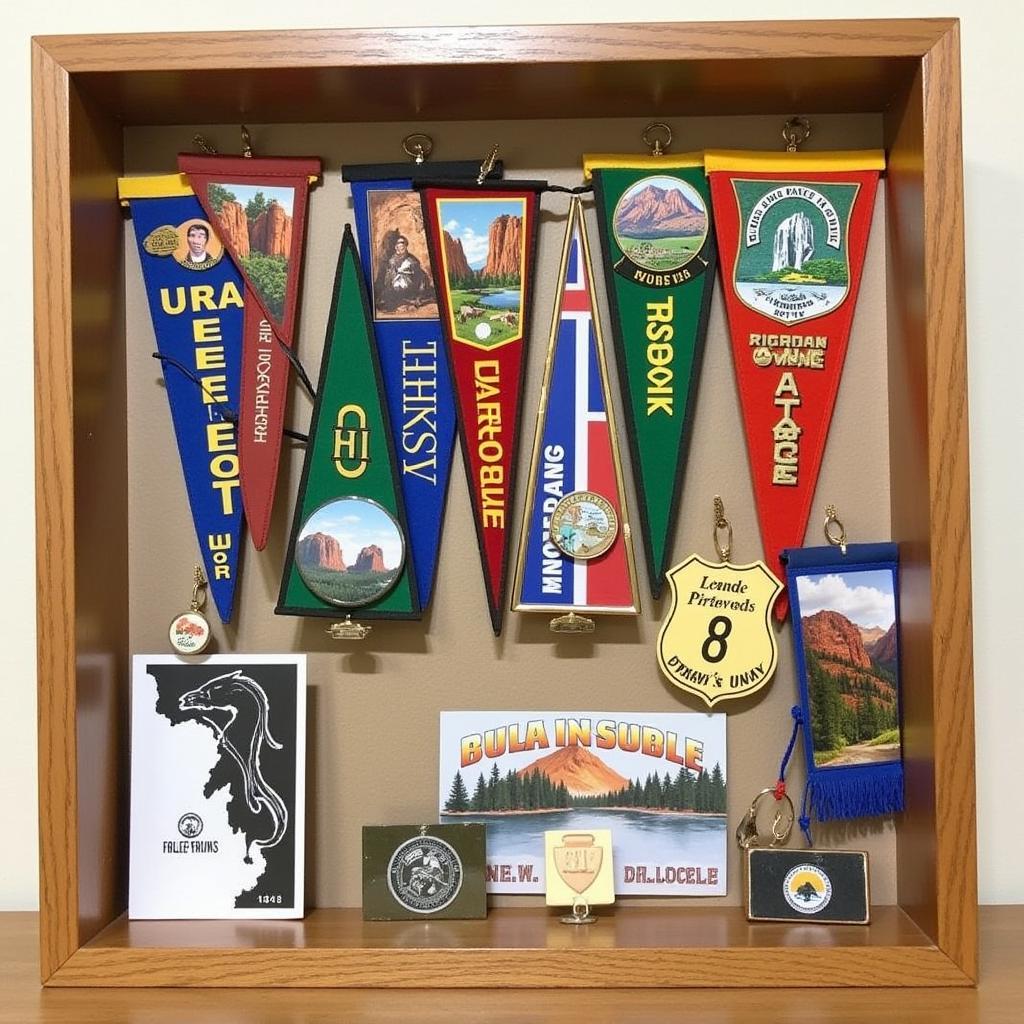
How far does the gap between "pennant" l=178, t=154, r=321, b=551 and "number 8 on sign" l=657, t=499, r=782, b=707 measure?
374 mm

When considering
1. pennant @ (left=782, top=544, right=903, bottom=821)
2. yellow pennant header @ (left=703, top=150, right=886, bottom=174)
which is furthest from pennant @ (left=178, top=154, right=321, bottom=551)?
pennant @ (left=782, top=544, right=903, bottom=821)

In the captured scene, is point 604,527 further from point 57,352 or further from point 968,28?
point 968,28

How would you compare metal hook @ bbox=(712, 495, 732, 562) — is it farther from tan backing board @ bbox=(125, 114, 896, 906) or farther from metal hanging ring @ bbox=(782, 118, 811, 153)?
metal hanging ring @ bbox=(782, 118, 811, 153)

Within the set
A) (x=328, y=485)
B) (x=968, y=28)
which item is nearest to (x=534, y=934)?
(x=328, y=485)

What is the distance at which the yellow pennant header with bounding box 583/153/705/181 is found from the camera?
1.11 metres

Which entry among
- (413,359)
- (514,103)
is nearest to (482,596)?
(413,359)

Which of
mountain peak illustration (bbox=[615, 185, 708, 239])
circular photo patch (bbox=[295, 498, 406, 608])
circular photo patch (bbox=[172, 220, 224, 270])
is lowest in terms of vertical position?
circular photo patch (bbox=[295, 498, 406, 608])

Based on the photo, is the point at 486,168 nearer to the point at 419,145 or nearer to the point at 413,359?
the point at 419,145

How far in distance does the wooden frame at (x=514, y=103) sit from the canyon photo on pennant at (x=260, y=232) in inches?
3.3

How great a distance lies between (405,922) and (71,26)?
35.8 inches

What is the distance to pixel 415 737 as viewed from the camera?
1.12m

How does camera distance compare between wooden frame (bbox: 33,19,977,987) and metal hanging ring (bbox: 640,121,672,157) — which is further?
metal hanging ring (bbox: 640,121,672,157)

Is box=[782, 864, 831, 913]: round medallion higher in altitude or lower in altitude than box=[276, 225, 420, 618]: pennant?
lower

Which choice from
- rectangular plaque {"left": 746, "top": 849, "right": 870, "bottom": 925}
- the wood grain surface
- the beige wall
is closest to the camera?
the wood grain surface
